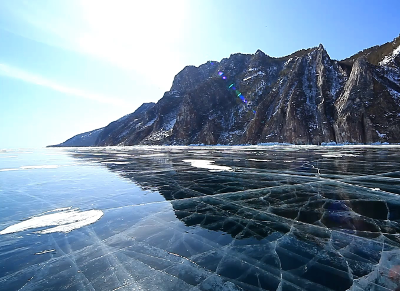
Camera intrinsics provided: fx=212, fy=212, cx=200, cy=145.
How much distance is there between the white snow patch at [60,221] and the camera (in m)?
5.33

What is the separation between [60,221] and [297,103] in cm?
8908

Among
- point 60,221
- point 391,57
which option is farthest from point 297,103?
A: point 60,221

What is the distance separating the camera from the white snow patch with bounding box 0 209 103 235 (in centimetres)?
533

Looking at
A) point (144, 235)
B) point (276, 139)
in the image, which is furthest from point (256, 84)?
point (144, 235)

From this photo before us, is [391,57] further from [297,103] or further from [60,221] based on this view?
[60,221]

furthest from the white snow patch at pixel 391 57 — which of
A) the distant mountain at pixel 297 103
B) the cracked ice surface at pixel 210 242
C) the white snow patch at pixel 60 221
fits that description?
the white snow patch at pixel 60 221

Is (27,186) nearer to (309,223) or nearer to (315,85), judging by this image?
(309,223)

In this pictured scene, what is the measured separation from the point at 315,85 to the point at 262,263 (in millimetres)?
97124

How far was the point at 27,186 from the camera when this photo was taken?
10688mm

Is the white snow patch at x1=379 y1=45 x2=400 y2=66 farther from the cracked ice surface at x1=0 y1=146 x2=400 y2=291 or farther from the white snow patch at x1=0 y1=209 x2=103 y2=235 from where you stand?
the white snow patch at x1=0 y1=209 x2=103 y2=235

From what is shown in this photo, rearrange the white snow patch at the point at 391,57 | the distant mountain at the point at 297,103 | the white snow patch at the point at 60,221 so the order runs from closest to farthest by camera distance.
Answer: the white snow patch at the point at 60,221, the distant mountain at the point at 297,103, the white snow patch at the point at 391,57

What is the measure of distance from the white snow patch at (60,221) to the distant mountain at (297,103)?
246ft

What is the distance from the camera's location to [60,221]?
5832 mm

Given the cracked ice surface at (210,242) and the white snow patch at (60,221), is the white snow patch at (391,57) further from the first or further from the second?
the white snow patch at (60,221)
